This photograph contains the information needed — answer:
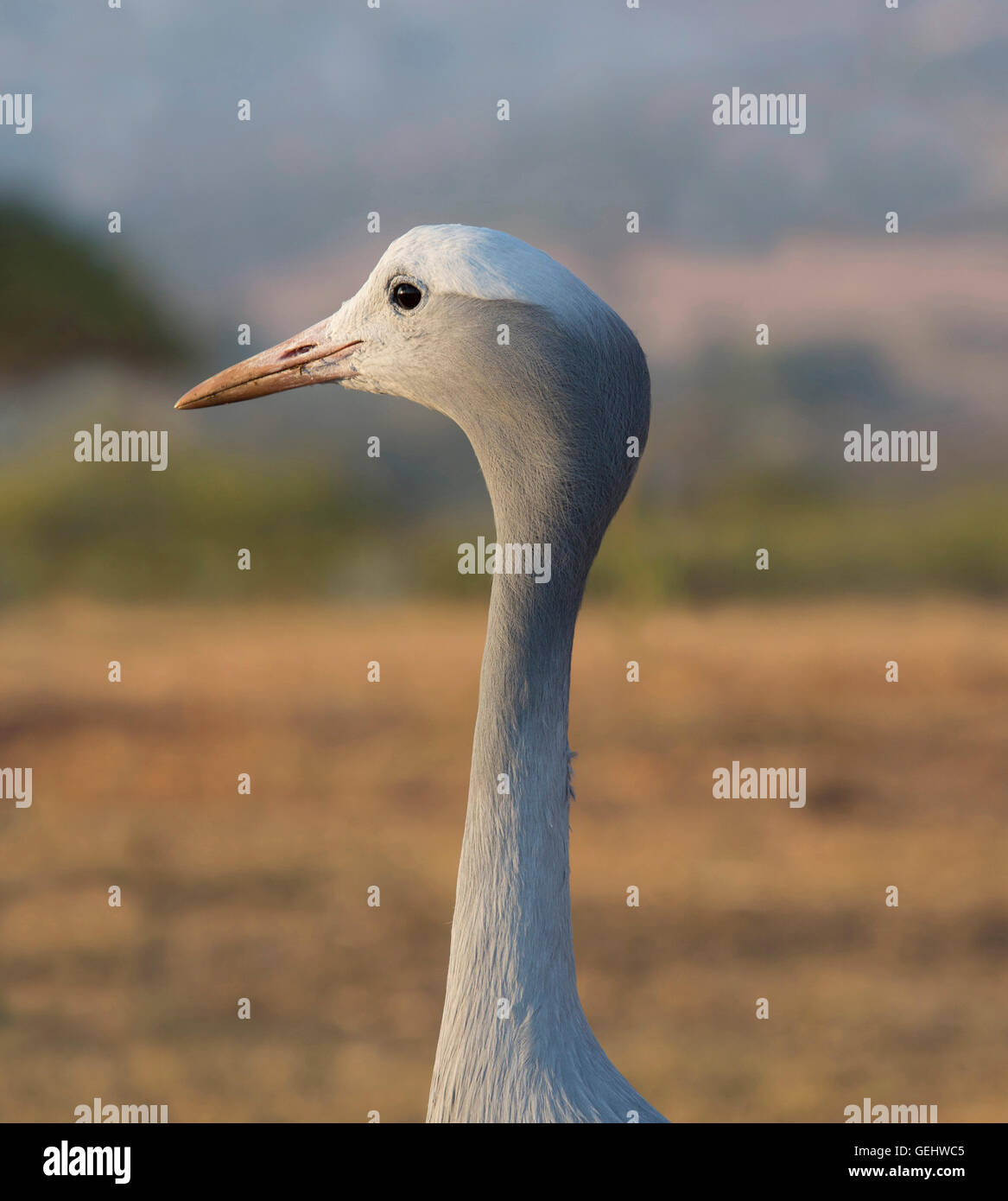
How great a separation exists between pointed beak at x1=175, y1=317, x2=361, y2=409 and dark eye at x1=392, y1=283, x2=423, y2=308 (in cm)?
19

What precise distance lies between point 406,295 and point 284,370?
0.41 metres

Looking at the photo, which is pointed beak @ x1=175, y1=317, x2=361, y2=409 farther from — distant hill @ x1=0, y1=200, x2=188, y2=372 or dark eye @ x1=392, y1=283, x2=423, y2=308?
distant hill @ x1=0, y1=200, x2=188, y2=372

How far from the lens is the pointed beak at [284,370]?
107 inches

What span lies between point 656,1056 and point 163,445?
16.7 ft

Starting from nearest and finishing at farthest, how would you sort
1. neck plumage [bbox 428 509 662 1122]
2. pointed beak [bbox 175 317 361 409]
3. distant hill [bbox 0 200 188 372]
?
1. neck plumage [bbox 428 509 662 1122]
2. pointed beak [bbox 175 317 361 409]
3. distant hill [bbox 0 200 188 372]

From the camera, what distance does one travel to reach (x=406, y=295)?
8.26 ft

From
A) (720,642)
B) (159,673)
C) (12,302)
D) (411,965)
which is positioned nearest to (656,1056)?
(411,965)

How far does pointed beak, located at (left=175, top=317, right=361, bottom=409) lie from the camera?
8.89 feet

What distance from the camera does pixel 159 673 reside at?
20.7 m

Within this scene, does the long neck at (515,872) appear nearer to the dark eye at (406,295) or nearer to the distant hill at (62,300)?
the dark eye at (406,295)

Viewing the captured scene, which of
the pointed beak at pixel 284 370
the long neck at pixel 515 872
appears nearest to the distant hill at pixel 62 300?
the pointed beak at pixel 284 370

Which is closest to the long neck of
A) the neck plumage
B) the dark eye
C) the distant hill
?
the neck plumage

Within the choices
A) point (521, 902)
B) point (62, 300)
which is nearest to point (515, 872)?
point (521, 902)

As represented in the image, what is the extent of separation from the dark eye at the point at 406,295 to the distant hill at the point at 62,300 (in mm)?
17828
